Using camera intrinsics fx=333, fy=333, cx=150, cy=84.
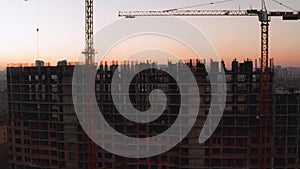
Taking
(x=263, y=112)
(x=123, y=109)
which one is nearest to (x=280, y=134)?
(x=263, y=112)

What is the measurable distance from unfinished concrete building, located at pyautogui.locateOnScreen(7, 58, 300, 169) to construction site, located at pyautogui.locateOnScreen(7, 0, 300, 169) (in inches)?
1.4

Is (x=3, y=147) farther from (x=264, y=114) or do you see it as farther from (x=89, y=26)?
(x=264, y=114)

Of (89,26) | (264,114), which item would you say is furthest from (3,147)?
(264,114)

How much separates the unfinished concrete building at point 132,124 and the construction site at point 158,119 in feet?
0.12

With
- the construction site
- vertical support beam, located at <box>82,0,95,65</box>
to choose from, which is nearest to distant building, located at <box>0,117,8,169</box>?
the construction site

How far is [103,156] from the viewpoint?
1339 centimetres

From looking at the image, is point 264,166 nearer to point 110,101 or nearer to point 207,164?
point 207,164

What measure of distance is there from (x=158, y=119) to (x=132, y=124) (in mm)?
1068

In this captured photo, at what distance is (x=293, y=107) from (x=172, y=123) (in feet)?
14.7

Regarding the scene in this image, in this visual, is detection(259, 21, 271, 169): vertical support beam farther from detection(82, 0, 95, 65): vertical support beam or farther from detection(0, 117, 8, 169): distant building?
detection(0, 117, 8, 169): distant building

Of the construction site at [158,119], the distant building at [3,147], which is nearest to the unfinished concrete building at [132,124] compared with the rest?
the construction site at [158,119]

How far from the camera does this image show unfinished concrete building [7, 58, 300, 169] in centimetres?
1233

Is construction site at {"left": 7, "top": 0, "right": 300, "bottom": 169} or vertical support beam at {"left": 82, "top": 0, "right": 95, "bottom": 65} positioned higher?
vertical support beam at {"left": 82, "top": 0, "right": 95, "bottom": 65}

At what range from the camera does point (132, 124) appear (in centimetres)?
1306
